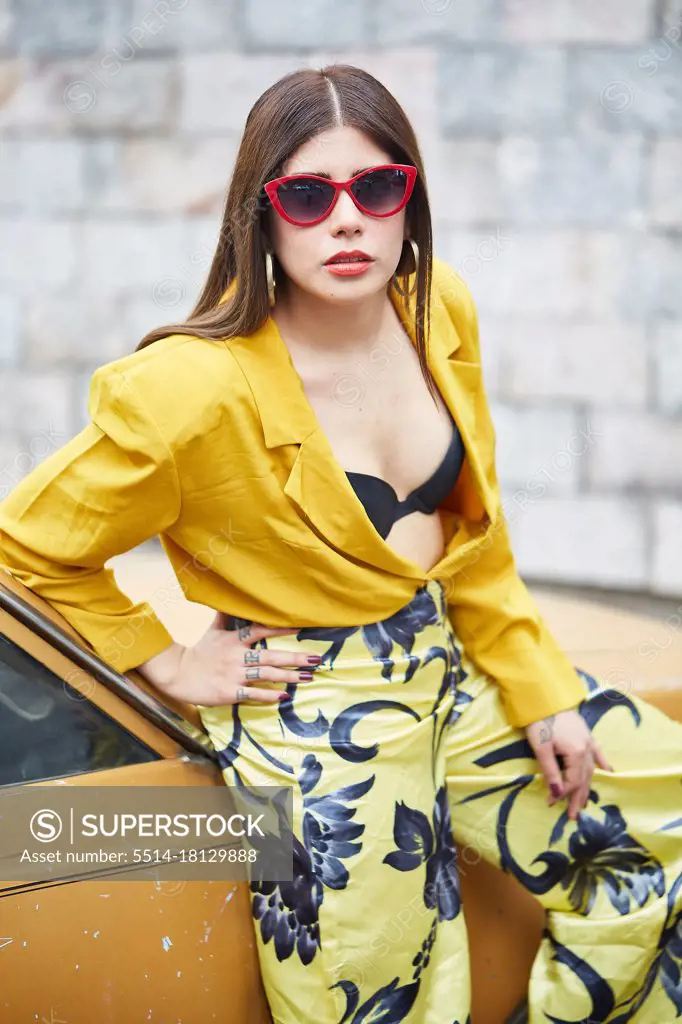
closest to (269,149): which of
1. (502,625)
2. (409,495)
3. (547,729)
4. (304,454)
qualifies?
(304,454)

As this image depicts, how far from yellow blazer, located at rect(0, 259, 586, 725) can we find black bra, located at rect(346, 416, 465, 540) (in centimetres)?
6

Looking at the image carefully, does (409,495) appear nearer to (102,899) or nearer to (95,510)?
(95,510)

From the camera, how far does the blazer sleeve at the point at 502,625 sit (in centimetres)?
177

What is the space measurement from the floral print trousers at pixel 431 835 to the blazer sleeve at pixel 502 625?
37 mm

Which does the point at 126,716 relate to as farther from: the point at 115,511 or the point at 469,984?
the point at 469,984

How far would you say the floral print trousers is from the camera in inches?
62.7

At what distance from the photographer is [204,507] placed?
159 centimetres

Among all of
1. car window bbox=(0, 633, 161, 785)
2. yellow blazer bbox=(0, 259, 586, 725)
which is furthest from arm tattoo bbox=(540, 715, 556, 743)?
car window bbox=(0, 633, 161, 785)

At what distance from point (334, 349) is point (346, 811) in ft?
2.16

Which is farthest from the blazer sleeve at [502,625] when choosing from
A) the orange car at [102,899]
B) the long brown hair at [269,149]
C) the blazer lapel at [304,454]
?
the orange car at [102,899]

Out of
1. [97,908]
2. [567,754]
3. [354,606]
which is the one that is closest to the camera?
[97,908]

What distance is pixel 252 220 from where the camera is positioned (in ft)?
5.26

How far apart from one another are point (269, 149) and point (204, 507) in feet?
1.62

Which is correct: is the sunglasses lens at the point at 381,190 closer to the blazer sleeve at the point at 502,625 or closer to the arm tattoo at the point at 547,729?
the blazer sleeve at the point at 502,625
